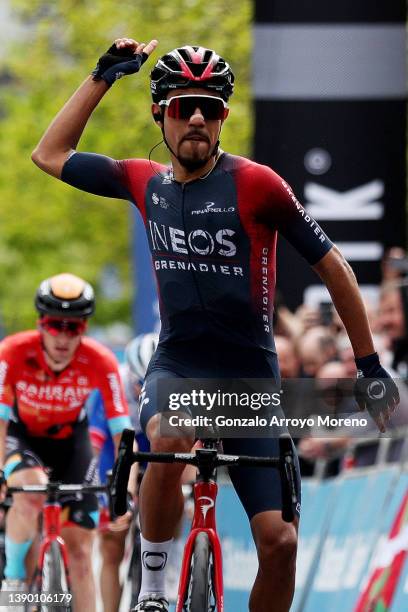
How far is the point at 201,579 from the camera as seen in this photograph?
653cm

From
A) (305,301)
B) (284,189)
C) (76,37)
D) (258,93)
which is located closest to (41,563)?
(284,189)

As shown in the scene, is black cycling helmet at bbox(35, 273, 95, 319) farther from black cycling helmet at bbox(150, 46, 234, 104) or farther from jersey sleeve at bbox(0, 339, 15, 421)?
black cycling helmet at bbox(150, 46, 234, 104)

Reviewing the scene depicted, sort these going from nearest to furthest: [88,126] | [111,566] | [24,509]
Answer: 1. [24,509]
2. [111,566]
3. [88,126]

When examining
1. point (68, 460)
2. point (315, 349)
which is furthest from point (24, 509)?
point (315, 349)

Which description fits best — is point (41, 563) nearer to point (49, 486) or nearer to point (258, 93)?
point (49, 486)

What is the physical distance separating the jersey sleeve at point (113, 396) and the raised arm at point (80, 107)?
2822 millimetres

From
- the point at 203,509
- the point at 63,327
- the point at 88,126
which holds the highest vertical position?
the point at 88,126

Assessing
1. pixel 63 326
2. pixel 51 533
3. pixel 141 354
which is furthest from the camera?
pixel 141 354

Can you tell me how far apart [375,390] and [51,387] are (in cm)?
385

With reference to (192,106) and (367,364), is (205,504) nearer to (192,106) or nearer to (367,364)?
(367,364)

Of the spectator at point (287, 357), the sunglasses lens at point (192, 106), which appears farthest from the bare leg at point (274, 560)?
the spectator at point (287, 357)

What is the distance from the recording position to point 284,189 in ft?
22.4

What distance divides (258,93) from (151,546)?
259 inches

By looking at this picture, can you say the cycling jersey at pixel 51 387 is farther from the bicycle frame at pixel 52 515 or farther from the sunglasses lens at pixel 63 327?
the bicycle frame at pixel 52 515
